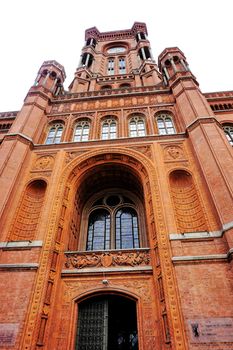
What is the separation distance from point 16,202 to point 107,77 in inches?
694

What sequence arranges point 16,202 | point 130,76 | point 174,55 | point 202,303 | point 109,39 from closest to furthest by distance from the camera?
point 202,303
point 16,202
point 174,55
point 130,76
point 109,39

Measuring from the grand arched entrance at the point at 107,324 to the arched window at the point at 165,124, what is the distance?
30.1ft

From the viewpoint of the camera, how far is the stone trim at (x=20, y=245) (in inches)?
373

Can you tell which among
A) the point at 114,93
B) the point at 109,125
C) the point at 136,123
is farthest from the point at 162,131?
the point at 114,93

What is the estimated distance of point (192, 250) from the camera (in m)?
8.87

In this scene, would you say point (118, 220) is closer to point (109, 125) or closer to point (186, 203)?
point (186, 203)

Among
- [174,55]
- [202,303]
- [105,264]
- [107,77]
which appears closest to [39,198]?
[105,264]

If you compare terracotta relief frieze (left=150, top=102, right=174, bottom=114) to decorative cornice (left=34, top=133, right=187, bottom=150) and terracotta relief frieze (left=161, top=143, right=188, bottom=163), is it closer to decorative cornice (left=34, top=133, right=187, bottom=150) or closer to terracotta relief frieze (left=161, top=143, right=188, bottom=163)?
decorative cornice (left=34, top=133, right=187, bottom=150)

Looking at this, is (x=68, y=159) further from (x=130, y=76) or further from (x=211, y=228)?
(x=130, y=76)

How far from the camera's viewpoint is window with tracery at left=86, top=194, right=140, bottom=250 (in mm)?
11914

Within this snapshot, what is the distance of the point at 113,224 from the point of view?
1282cm

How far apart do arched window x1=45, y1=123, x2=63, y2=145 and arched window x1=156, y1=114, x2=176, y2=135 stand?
5944 millimetres

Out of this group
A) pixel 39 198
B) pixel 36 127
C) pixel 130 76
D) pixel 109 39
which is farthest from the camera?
pixel 109 39

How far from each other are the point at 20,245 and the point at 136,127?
30.1 ft
